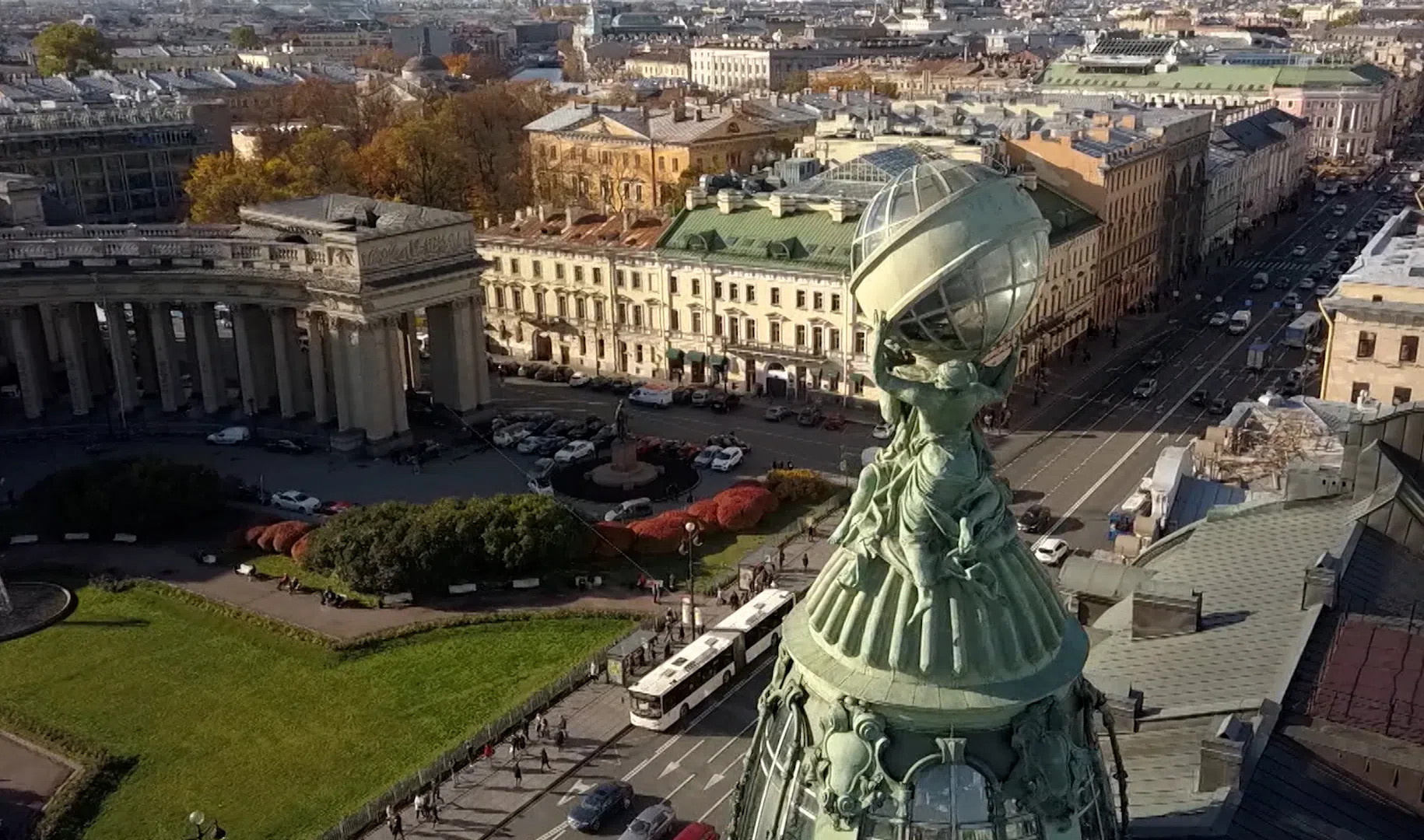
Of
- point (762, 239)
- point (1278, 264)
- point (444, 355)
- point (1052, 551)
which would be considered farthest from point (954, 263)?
point (1278, 264)

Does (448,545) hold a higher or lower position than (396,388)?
lower

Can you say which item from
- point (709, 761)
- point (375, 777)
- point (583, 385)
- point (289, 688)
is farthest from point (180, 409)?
point (709, 761)

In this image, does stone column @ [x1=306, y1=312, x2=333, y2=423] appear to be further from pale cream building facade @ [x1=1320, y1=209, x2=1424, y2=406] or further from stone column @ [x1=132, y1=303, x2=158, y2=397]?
pale cream building facade @ [x1=1320, y1=209, x2=1424, y2=406]

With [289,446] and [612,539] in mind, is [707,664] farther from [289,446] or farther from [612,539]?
[289,446]

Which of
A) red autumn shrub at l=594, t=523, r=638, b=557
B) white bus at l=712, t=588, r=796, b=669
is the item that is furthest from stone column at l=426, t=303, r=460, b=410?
white bus at l=712, t=588, r=796, b=669

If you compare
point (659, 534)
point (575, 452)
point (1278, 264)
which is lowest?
point (575, 452)

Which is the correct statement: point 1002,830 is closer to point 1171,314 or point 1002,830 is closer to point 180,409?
point 180,409
